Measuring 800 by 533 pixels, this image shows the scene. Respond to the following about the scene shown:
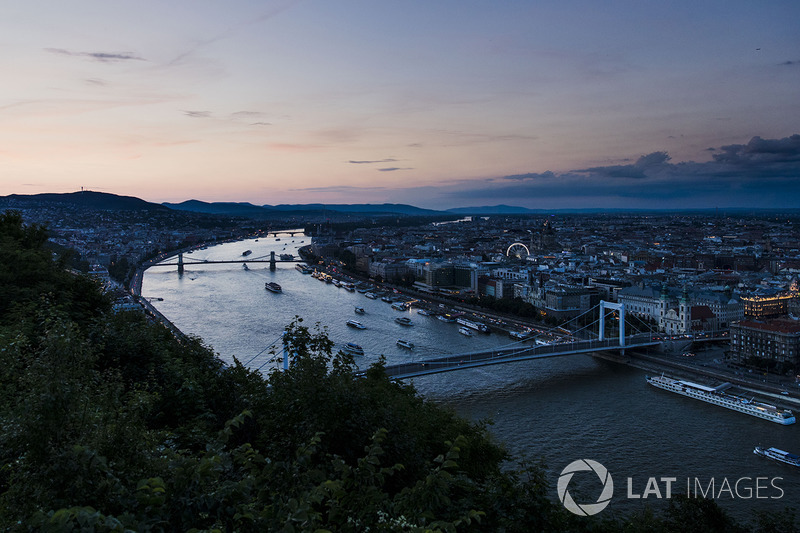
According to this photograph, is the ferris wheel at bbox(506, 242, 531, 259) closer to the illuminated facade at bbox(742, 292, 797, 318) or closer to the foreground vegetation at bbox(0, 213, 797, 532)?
the illuminated facade at bbox(742, 292, 797, 318)

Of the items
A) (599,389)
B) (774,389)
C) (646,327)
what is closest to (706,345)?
(646,327)

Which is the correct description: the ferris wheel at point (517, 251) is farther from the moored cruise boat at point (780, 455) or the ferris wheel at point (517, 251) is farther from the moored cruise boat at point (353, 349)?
the moored cruise boat at point (780, 455)

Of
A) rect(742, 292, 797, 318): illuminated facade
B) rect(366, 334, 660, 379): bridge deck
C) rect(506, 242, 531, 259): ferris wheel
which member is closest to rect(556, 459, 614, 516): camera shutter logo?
rect(366, 334, 660, 379): bridge deck

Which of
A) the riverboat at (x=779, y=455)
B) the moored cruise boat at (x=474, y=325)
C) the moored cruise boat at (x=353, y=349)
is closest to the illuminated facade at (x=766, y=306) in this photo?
the moored cruise boat at (x=474, y=325)

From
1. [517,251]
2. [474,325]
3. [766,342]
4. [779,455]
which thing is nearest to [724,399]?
[779,455]

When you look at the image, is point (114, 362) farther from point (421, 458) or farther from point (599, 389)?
point (599, 389)

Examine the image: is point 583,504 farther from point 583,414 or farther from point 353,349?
point 353,349
